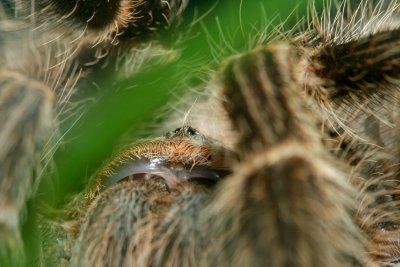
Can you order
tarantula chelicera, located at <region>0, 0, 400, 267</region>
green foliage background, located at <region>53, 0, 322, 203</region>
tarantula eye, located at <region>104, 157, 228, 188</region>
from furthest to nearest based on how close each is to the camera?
1. green foliage background, located at <region>53, 0, 322, 203</region>
2. tarantula eye, located at <region>104, 157, 228, 188</region>
3. tarantula chelicera, located at <region>0, 0, 400, 267</region>

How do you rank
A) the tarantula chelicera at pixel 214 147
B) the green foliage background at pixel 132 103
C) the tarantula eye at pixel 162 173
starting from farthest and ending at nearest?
the green foliage background at pixel 132 103 < the tarantula eye at pixel 162 173 < the tarantula chelicera at pixel 214 147

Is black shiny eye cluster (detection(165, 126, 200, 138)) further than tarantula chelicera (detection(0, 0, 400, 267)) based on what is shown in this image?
Yes

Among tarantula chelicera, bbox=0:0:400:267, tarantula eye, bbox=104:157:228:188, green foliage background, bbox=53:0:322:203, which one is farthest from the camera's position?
green foliage background, bbox=53:0:322:203

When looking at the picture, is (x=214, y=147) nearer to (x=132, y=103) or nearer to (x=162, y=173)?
(x=162, y=173)

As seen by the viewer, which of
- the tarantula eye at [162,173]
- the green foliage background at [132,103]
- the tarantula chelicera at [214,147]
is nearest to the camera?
the tarantula chelicera at [214,147]

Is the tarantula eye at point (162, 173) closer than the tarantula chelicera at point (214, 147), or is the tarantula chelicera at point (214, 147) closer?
the tarantula chelicera at point (214, 147)

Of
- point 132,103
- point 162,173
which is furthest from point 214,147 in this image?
point 132,103

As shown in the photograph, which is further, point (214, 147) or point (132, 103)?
point (132, 103)

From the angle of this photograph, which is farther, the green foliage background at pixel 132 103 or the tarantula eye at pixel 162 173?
the green foliage background at pixel 132 103
